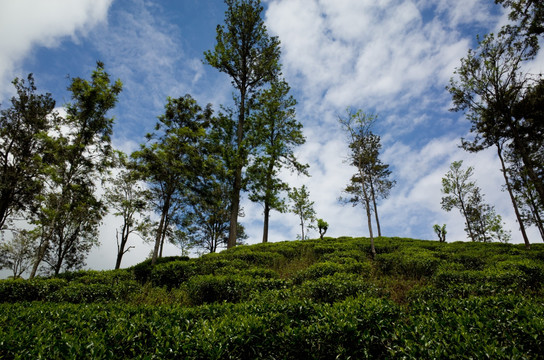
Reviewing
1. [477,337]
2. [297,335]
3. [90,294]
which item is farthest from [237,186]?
[477,337]

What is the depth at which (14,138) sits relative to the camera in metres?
17.3

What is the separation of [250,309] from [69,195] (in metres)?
15.3

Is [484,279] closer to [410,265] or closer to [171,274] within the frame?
[410,265]

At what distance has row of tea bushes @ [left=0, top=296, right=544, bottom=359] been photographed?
3.00 metres

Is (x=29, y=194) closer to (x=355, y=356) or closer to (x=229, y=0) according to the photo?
(x=229, y=0)

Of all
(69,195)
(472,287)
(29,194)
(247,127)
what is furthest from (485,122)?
(29,194)

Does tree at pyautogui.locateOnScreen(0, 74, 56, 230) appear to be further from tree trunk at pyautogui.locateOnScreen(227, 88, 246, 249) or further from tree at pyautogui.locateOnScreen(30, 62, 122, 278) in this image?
tree trunk at pyautogui.locateOnScreen(227, 88, 246, 249)

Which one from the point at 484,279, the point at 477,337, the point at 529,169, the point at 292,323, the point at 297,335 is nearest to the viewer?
the point at 477,337

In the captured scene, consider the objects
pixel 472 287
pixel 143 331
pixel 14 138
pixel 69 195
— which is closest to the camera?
pixel 143 331

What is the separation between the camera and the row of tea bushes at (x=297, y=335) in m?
3.00

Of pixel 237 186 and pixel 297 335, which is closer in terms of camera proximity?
pixel 297 335

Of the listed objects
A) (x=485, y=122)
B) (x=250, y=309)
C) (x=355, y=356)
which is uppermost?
(x=485, y=122)

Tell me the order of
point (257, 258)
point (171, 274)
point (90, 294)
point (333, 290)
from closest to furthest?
point (333, 290)
point (90, 294)
point (171, 274)
point (257, 258)

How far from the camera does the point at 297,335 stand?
371 centimetres
